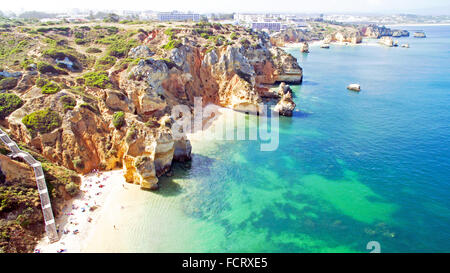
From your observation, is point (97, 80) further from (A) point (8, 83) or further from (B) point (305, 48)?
(B) point (305, 48)

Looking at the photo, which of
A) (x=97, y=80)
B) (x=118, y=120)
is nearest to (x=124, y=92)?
(x=97, y=80)

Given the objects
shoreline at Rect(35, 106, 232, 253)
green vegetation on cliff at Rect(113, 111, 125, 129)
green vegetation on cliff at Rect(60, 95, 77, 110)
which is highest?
green vegetation on cliff at Rect(60, 95, 77, 110)

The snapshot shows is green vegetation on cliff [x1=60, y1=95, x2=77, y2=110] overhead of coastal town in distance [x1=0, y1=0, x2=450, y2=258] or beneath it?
overhead

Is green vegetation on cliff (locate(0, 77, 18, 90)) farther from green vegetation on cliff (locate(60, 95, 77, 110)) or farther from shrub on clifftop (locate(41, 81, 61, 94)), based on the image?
green vegetation on cliff (locate(60, 95, 77, 110))

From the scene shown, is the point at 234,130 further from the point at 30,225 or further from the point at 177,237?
the point at 30,225

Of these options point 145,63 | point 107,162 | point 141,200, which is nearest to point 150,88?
point 145,63

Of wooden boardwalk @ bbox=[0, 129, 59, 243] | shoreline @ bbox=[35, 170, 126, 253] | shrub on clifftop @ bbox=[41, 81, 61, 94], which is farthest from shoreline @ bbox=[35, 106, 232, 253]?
shrub on clifftop @ bbox=[41, 81, 61, 94]
